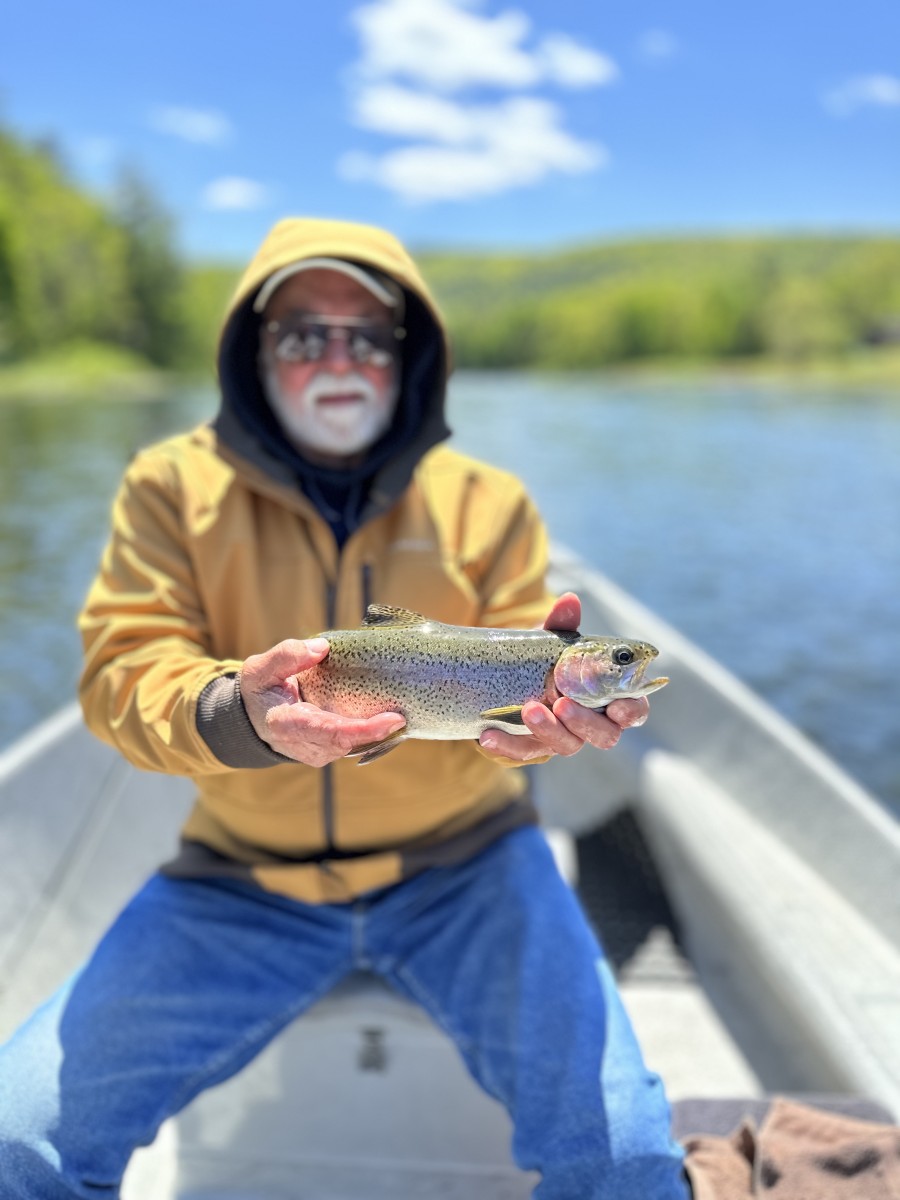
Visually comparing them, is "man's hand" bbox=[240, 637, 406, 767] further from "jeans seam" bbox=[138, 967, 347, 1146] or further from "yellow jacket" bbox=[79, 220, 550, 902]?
"jeans seam" bbox=[138, 967, 347, 1146]

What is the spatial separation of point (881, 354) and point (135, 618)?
110m

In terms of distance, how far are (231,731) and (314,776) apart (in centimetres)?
49

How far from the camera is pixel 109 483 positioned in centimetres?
2639

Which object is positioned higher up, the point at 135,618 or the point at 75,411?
the point at 135,618

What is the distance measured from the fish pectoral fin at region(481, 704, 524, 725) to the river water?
5.97ft

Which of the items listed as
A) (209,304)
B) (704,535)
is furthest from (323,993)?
(209,304)

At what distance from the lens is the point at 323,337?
278 cm

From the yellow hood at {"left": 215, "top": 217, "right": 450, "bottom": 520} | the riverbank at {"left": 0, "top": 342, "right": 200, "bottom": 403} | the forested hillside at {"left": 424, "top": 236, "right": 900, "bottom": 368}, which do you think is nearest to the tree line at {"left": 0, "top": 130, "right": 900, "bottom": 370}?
the forested hillside at {"left": 424, "top": 236, "right": 900, "bottom": 368}

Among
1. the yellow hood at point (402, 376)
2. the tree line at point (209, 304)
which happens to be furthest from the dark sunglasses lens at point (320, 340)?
the tree line at point (209, 304)

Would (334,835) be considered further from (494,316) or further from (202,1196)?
(494,316)

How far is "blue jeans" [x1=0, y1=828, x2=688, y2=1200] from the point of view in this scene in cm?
211

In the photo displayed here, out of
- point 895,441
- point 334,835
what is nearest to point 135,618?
point 334,835

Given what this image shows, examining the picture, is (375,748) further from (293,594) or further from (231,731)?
(293,594)

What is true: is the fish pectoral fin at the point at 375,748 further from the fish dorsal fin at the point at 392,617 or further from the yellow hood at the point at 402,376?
the yellow hood at the point at 402,376
